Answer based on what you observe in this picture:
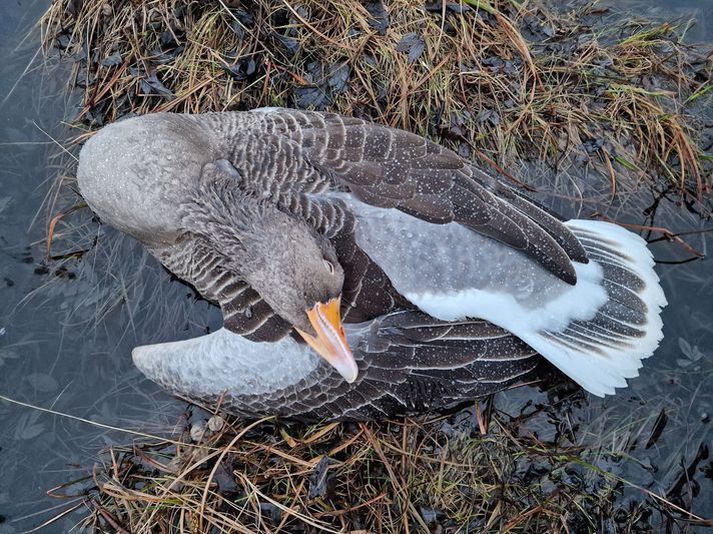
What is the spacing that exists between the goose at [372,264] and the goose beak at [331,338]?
18 centimetres

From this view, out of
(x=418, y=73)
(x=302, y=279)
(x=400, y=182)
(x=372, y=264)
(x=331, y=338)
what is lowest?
(x=331, y=338)

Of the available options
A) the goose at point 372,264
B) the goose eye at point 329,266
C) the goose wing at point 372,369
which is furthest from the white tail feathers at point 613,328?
the goose eye at point 329,266

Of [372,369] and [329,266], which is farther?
[372,369]

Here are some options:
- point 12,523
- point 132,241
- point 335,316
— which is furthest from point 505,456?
point 12,523

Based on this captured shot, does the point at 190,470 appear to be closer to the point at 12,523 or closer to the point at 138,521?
the point at 138,521

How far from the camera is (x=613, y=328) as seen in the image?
3.90m

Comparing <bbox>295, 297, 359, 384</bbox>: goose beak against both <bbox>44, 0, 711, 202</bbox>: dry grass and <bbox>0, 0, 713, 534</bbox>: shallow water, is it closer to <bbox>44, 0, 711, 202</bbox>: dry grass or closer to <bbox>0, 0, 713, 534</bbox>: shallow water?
<bbox>0, 0, 713, 534</bbox>: shallow water

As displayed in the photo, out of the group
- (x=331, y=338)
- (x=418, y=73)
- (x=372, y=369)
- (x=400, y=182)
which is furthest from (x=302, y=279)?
(x=418, y=73)

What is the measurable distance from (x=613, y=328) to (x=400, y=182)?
152 cm

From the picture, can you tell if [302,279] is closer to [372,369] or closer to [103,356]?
[372,369]

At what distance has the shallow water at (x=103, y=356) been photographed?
4.39m

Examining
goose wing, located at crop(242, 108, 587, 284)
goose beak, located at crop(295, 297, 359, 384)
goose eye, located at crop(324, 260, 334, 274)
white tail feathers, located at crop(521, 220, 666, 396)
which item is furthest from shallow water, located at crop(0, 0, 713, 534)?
goose eye, located at crop(324, 260, 334, 274)

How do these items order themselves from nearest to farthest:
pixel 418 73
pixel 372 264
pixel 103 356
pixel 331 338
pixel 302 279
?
pixel 302 279, pixel 331 338, pixel 372 264, pixel 103 356, pixel 418 73

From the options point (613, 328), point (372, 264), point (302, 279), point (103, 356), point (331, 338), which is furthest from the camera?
point (103, 356)
